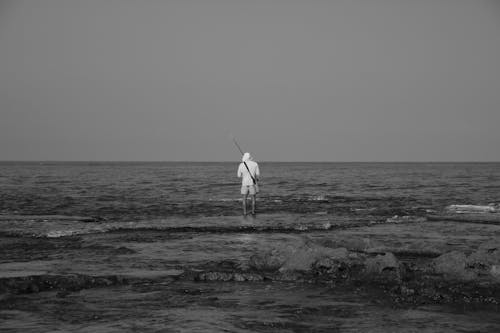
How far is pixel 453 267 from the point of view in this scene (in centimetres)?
834

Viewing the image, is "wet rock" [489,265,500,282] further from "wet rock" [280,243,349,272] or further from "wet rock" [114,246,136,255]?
"wet rock" [114,246,136,255]

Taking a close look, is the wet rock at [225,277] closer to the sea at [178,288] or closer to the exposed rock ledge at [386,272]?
the exposed rock ledge at [386,272]

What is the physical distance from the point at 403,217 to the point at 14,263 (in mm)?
12886

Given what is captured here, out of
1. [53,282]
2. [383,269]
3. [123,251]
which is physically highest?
[383,269]

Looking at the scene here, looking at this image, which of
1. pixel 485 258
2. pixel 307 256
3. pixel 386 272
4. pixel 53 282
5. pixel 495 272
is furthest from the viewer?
pixel 307 256

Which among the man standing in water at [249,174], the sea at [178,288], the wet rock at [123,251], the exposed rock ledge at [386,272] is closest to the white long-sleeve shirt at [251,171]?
the man standing in water at [249,174]

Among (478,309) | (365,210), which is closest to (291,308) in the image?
(478,309)

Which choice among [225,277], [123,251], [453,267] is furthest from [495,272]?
[123,251]

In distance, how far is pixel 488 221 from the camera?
17.1m

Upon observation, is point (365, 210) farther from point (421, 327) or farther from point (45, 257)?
point (421, 327)

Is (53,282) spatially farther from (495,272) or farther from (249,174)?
(249,174)

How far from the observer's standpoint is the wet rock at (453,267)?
8047mm

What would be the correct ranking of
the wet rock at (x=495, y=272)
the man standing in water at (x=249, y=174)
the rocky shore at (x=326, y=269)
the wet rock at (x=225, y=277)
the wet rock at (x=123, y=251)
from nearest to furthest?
the rocky shore at (x=326, y=269), the wet rock at (x=495, y=272), the wet rock at (x=225, y=277), the wet rock at (x=123, y=251), the man standing in water at (x=249, y=174)

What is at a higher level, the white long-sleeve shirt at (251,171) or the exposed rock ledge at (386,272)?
the white long-sleeve shirt at (251,171)
